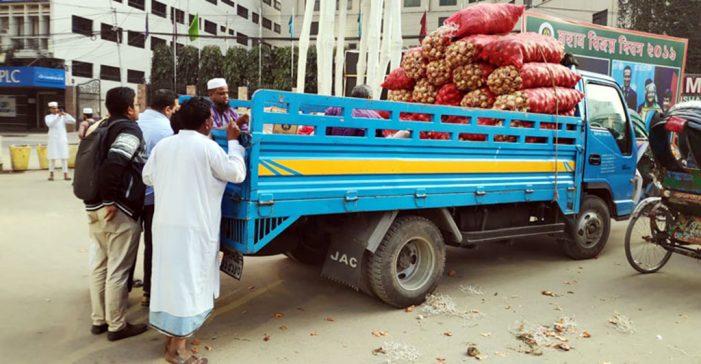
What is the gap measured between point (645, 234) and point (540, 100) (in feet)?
6.14

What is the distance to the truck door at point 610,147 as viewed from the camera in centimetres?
595

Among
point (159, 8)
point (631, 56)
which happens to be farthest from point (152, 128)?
point (159, 8)

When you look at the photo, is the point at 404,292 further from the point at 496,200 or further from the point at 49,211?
the point at 49,211

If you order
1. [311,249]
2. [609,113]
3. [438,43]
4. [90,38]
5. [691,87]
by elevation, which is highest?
[90,38]

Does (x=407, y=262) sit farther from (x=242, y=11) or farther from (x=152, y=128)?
(x=242, y=11)

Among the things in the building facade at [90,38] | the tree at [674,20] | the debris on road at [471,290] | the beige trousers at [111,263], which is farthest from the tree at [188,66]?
the beige trousers at [111,263]

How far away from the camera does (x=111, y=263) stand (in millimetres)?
3740

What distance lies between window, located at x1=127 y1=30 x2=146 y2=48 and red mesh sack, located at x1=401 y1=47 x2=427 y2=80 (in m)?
37.0

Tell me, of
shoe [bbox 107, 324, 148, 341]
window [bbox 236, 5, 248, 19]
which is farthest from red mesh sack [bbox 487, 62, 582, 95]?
window [bbox 236, 5, 248, 19]

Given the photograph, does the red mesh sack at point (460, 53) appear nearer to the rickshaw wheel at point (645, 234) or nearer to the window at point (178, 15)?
the rickshaw wheel at point (645, 234)

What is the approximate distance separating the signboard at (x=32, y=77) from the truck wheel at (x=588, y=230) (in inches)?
1300

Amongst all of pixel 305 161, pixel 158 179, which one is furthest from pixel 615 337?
pixel 158 179

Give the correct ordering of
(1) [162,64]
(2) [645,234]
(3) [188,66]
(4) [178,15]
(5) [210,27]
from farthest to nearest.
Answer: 1. (5) [210,27]
2. (4) [178,15]
3. (3) [188,66]
4. (1) [162,64]
5. (2) [645,234]

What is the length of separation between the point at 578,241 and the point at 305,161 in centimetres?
388
